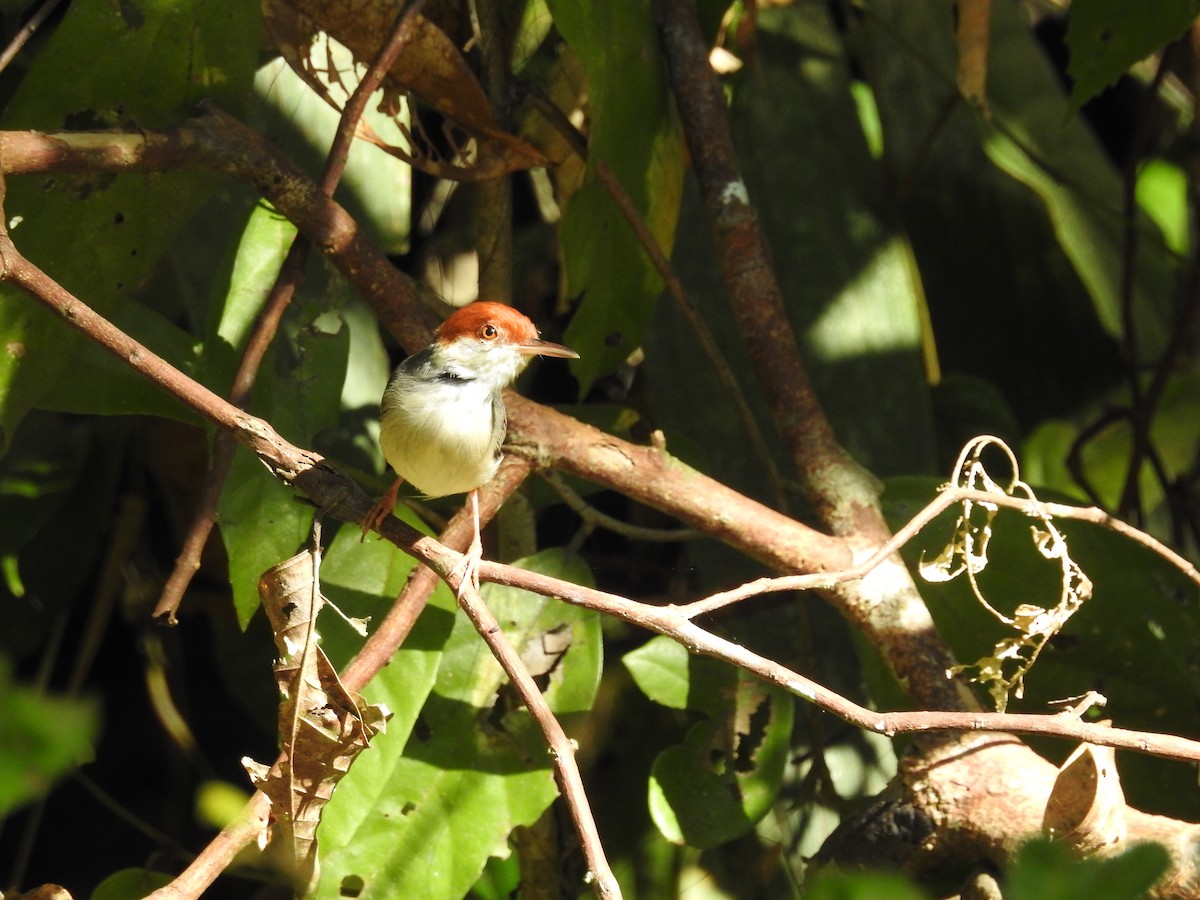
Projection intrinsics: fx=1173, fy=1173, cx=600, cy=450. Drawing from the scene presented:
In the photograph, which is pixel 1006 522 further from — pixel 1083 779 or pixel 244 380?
pixel 244 380

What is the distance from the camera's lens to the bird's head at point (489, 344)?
212 cm

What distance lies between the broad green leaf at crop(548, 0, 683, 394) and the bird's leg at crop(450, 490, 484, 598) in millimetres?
401

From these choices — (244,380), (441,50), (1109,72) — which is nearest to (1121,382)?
(1109,72)

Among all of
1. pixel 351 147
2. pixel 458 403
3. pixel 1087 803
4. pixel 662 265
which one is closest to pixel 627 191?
pixel 662 265

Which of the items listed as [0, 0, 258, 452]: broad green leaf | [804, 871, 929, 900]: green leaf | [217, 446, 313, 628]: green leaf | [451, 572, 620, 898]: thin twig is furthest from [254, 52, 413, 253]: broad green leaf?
[804, 871, 929, 900]: green leaf

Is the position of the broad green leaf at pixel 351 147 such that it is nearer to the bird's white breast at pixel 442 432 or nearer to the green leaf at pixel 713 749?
the bird's white breast at pixel 442 432

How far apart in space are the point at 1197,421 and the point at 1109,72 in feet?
4.92

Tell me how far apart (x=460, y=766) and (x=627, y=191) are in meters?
1.14

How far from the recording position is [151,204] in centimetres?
206

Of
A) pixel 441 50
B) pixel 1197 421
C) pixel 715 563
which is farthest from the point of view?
pixel 1197 421

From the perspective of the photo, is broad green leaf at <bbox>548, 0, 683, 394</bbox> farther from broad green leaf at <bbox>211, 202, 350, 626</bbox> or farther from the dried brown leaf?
the dried brown leaf

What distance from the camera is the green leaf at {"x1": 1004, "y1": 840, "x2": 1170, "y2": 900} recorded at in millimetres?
527

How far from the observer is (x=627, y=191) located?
91.0 inches

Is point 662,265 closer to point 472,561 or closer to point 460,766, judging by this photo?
point 472,561
